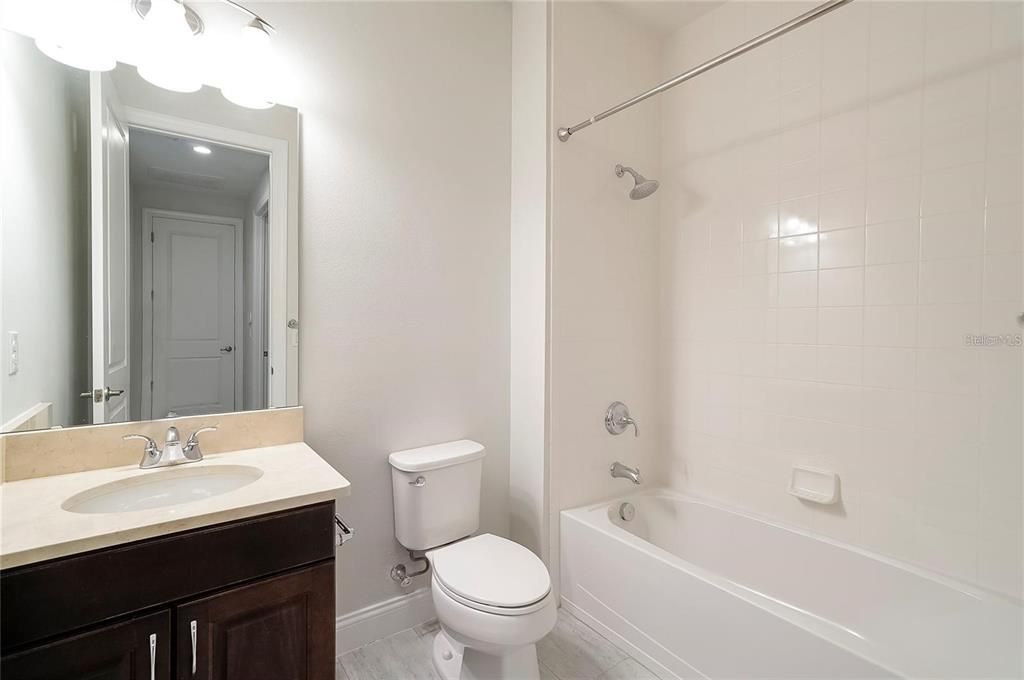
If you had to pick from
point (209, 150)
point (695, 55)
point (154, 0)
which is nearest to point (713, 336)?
point (695, 55)

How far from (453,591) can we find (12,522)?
3.36 feet

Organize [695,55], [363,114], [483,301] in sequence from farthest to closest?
[695,55] → [483,301] → [363,114]

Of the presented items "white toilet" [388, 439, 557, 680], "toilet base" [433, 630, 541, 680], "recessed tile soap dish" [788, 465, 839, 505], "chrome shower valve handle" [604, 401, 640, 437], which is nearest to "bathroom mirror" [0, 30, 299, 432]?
"white toilet" [388, 439, 557, 680]

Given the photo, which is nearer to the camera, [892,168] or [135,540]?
[135,540]

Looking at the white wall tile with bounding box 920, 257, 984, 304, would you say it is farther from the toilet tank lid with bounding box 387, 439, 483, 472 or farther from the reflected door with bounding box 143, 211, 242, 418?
the reflected door with bounding box 143, 211, 242, 418

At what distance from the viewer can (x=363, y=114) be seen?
1.75m

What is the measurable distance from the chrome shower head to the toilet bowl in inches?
59.3

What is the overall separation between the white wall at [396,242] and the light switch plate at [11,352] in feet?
2.25

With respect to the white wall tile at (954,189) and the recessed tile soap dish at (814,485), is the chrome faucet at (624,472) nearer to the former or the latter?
the recessed tile soap dish at (814,485)

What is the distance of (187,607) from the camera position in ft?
3.23

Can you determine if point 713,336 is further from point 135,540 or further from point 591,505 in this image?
point 135,540

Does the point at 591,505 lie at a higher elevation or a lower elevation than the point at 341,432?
lower

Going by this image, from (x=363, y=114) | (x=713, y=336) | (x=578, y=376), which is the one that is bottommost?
(x=578, y=376)

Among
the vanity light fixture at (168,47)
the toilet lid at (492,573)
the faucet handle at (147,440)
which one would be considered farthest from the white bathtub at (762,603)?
the vanity light fixture at (168,47)
